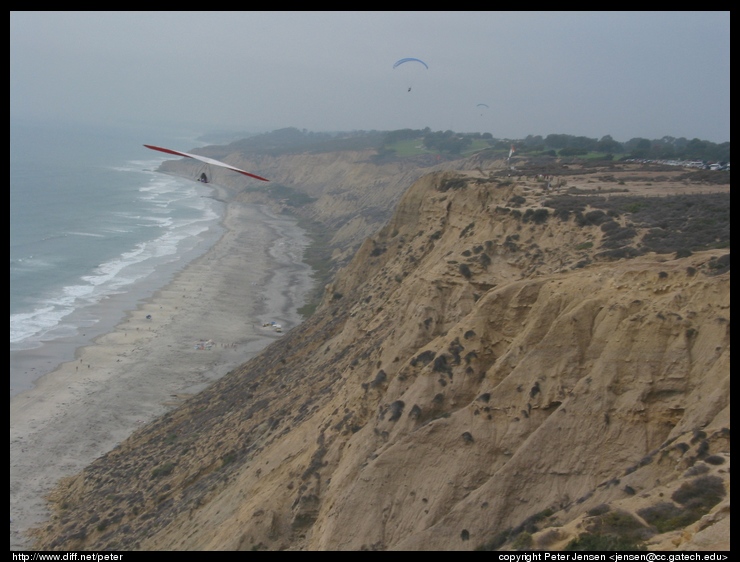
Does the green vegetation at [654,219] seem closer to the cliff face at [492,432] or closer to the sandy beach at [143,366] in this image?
the cliff face at [492,432]

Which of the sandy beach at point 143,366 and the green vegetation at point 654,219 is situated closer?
the green vegetation at point 654,219

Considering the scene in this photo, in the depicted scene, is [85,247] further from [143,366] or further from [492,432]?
[492,432]

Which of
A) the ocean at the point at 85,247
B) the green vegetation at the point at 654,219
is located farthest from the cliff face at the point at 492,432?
the ocean at the point at 85,247

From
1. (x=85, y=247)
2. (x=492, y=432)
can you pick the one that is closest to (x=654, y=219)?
(x=492, y=432)

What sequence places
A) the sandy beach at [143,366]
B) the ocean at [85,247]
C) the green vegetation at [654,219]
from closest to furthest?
the green vegetation at [654,219]
the sandy beach at [143,366]
the ocean at [85,247]

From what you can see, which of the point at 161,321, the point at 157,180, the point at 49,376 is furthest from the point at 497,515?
the point at 157,180

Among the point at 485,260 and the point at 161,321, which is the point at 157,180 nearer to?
the point at 161,321
